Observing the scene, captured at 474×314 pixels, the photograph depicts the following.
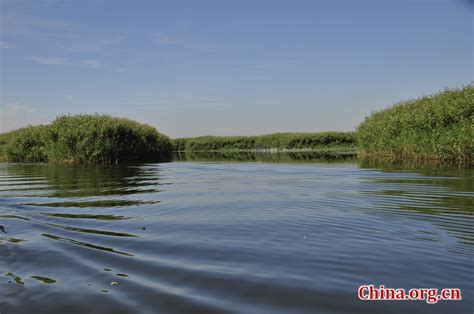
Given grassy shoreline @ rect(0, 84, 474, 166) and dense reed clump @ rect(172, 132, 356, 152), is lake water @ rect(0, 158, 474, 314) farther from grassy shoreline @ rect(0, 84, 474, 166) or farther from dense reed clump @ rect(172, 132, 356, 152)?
dense reed clump @ rect(172, 132, 356, 152)

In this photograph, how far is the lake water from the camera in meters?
3.89

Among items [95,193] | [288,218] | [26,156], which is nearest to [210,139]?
[26,156]

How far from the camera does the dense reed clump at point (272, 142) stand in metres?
68.8

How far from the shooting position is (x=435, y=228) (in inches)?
264

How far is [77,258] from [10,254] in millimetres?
1123

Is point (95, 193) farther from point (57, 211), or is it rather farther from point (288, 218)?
point (288, 218)

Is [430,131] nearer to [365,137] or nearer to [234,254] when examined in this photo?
[365,137]

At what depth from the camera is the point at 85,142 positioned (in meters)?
30.9

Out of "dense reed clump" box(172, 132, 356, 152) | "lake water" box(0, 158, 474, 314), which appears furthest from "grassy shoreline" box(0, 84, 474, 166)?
"dense reed clump" box(172, 132, 356, 152)

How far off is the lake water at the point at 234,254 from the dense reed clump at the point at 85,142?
21717 mm

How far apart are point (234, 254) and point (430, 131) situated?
931 inches

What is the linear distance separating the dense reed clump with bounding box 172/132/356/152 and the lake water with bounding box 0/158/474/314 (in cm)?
5696

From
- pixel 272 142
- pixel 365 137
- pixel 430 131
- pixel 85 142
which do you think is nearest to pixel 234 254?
pixel 430 131

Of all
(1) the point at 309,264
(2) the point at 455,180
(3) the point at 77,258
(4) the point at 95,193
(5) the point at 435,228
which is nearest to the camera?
(1) the point at 309,264
